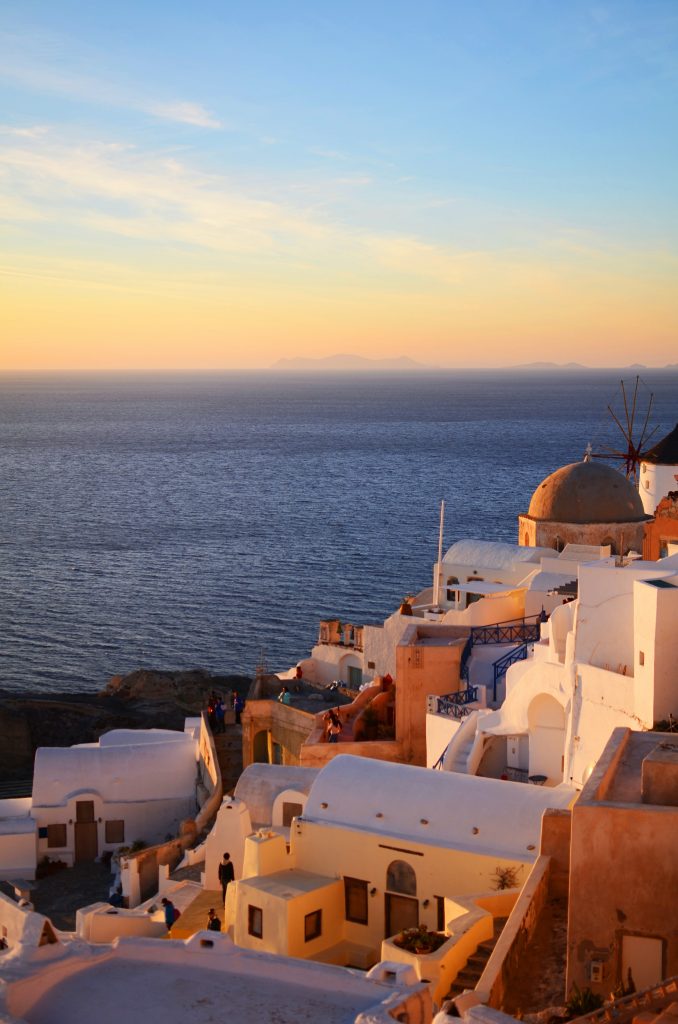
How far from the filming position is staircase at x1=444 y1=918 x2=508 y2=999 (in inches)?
447

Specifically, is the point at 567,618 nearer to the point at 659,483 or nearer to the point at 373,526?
the point at 659,483

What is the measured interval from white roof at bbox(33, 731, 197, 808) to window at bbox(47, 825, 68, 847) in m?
0.45

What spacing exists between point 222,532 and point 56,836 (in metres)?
44.0


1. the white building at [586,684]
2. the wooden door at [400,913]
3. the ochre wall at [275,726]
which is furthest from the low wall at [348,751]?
the wooden door at [400,913]

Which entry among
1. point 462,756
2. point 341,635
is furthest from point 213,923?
point 341,635

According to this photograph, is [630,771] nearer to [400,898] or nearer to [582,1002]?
[582,1002]

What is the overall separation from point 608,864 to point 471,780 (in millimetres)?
5366

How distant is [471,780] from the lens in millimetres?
15320

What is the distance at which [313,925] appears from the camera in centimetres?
1423

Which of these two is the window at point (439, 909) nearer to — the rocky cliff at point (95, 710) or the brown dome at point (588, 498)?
the rocky cliff at point (95, 710)

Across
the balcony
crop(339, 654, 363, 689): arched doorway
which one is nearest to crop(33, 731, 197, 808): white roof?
crop(339, 654, 363, 689): arched doorway

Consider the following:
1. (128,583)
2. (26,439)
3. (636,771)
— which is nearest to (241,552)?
(128,583)

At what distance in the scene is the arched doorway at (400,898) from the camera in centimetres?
1445

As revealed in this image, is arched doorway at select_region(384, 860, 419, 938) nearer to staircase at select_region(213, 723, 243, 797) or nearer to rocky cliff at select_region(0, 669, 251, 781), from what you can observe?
staircase at select_region(213, 723, 243, 797)
